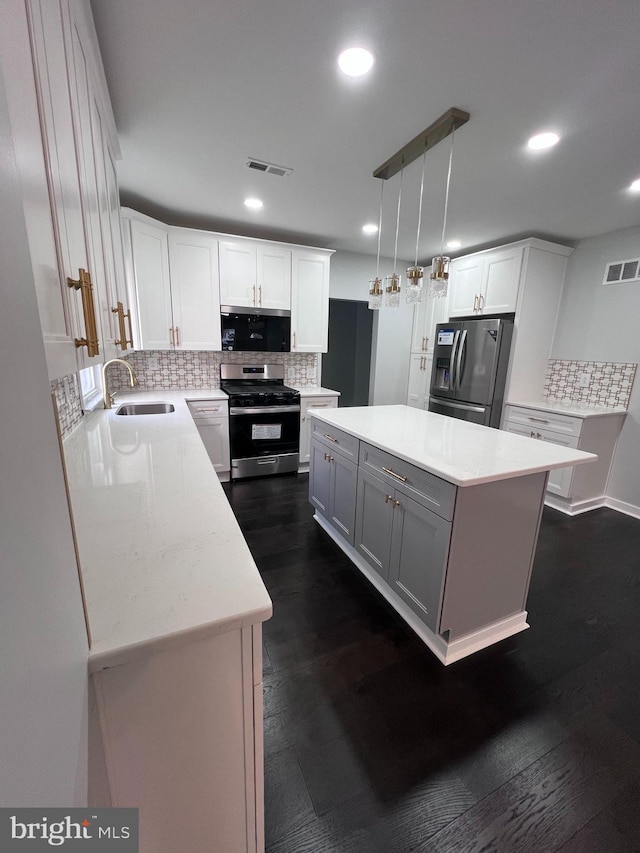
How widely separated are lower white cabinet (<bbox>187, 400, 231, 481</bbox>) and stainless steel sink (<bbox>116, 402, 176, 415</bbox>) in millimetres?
350

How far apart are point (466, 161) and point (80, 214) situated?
2.21 meters

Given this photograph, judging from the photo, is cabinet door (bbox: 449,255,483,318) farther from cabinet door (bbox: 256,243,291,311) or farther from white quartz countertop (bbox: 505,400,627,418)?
cabinet door (bbox: 256,243,291,311)

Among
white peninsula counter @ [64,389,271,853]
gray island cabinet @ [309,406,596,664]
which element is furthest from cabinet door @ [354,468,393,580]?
white peninsula counter @ [64,389,271,853]

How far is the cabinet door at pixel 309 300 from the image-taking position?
3738mm

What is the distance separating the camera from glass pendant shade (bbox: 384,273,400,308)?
2246 millimetres

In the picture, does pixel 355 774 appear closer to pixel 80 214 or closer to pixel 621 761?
pixel 621 761

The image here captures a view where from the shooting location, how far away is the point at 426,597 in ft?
5.37

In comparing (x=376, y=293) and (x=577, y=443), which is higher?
(x=376, y=293)

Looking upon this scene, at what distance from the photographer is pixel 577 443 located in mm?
3016

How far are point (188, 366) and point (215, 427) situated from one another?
2.71 feet

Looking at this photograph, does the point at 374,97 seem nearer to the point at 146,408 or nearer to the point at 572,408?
the point at 146,408

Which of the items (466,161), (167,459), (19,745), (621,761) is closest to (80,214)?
(167,459)

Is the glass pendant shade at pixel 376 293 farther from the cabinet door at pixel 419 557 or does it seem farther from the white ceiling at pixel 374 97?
the cabinet door at pixel 419 557

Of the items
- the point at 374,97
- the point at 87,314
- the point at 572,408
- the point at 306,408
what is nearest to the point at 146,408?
the point at 306,408
